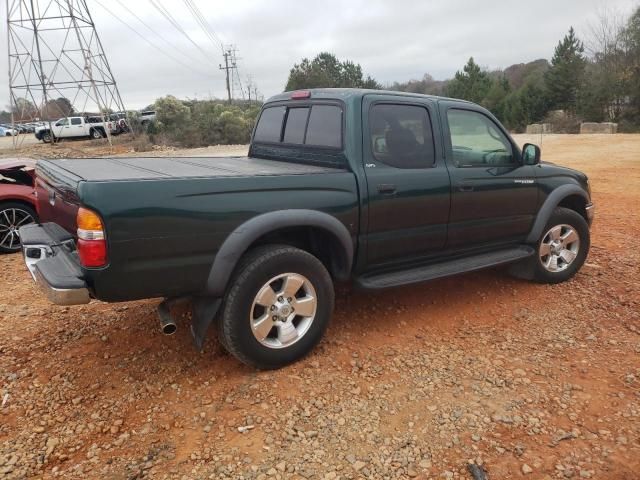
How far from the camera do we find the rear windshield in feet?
12.3

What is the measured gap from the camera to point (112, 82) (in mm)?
24734

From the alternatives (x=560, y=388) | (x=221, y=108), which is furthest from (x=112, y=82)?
(x=560, y=388)

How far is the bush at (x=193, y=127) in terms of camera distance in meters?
27.0

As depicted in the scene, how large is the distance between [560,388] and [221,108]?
30.6 meters

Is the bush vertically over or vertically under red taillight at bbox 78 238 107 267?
over

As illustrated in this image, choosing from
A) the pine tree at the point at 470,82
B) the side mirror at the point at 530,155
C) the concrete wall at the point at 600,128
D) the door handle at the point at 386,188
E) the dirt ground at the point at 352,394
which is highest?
the pine tree at the point at 470,82

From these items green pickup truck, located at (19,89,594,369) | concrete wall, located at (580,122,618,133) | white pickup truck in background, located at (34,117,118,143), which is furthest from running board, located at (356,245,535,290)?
white pickup truck in background, located at (34,117,118,143)

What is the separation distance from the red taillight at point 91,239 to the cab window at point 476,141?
2.72 meters

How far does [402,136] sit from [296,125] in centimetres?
93

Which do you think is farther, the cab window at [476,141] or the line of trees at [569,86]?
the line of trees at [569,86]

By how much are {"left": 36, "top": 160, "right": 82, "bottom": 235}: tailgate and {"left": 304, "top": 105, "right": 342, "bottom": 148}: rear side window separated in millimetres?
1755

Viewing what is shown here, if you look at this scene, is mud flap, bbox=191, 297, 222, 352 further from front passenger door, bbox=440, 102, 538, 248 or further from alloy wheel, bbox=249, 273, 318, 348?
front passenger door, bbox=440, 102, 538, 248

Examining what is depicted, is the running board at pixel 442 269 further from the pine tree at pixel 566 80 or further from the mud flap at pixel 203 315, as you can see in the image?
the pine tree at pixel 566 80

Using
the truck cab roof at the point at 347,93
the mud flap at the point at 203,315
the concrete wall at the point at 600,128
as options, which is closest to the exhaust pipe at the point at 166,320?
the mud flap at the point at 203,315
